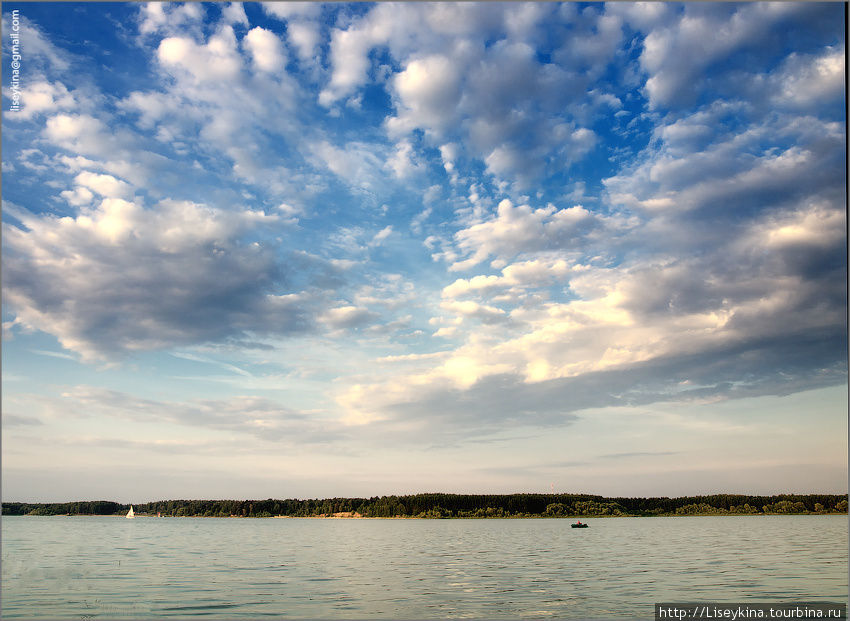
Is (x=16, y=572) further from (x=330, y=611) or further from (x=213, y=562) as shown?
(x=330, y=611)

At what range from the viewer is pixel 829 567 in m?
58.3

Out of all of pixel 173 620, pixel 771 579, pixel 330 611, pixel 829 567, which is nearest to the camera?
pixel 173 620

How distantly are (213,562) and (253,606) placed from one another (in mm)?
34691

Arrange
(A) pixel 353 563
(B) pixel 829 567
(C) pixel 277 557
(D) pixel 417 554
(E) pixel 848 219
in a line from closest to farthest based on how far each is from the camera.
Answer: (E) pixel 848 219
(B) pixel 829 567
(A) pixel 353 563
(C) pixel 277 557
(D) pixel 417 554

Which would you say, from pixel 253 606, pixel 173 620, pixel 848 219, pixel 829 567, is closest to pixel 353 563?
pixel 253 606

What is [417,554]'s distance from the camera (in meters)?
81.6

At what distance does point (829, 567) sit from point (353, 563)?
48.4 metres

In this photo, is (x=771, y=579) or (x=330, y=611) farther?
(x=771, y=579)

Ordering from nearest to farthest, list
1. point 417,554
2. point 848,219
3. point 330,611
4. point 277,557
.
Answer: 1. point 848,219
2. point 330,611
3. point 277,557
4. point 417,554

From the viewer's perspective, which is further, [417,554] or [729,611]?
[417,554]

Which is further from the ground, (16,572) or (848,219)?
(848,219)

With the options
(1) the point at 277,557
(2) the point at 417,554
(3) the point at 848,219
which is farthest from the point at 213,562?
(3) the point at 848,219

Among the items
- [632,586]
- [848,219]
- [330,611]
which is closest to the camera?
[848,219]

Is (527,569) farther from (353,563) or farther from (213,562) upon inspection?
(213,562)
